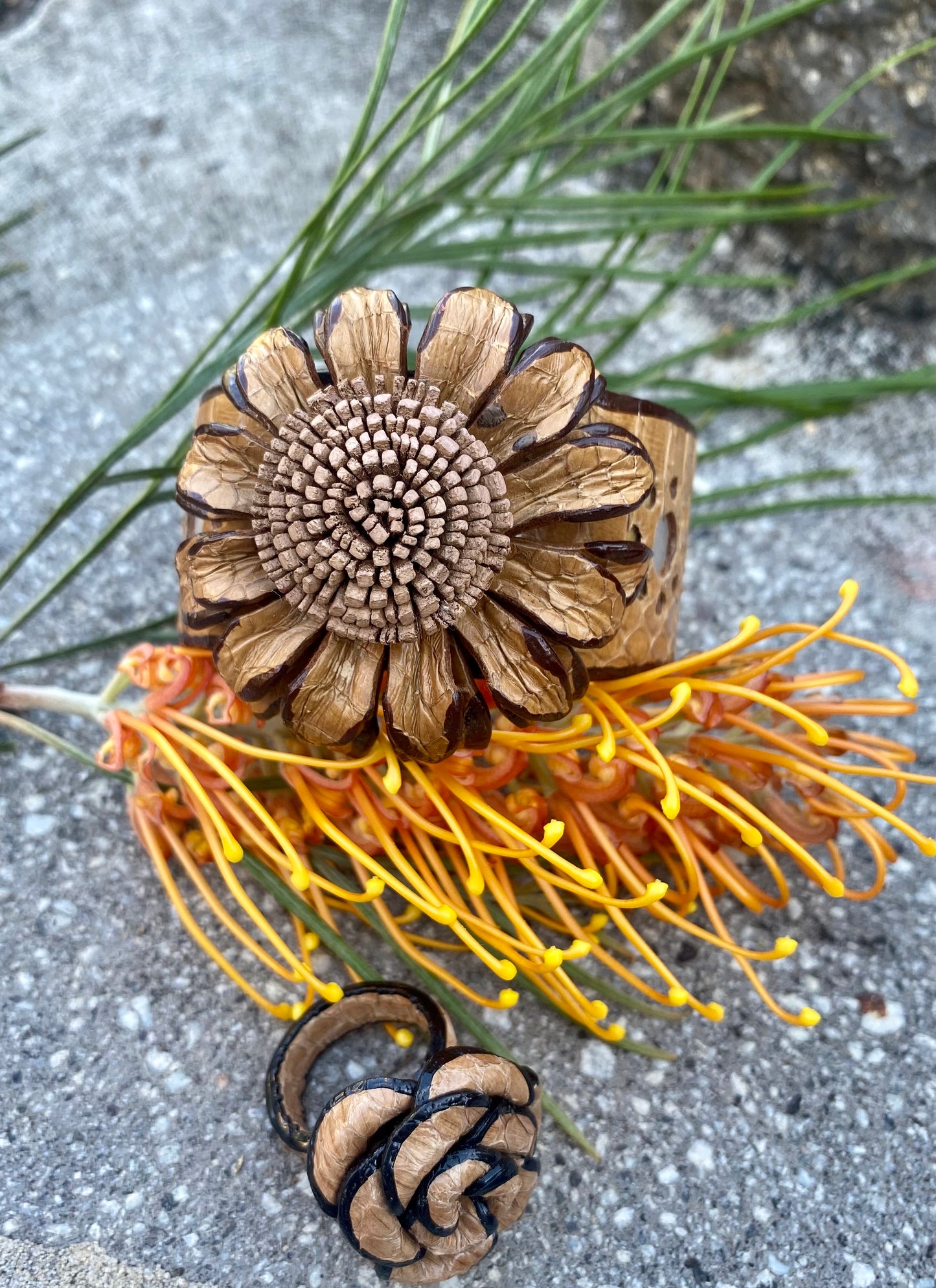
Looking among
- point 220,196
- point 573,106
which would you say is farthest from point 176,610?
point 573,106

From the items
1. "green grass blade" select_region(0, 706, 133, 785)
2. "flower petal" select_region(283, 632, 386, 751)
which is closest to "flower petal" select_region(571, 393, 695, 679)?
"flower petal" select_region(283, 632, 386, 751)

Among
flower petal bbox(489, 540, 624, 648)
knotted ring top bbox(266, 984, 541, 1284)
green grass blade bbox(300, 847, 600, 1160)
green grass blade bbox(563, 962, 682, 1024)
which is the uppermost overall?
flower petal bbox(489, 540, 624, 648)

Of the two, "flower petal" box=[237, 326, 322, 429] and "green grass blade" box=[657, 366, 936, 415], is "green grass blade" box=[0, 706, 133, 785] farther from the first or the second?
"green grass blade" box=[657, 366, 936, 415]

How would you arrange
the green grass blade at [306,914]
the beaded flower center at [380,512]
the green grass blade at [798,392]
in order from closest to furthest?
the beaded flower center at [380,512], the green grass blade at [306,914], the green grass blade at [798,392]

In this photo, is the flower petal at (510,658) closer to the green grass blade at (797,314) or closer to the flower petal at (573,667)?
the flower petal at (573,667)

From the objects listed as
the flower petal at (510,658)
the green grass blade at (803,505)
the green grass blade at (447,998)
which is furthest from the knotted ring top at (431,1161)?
the green grass blade at (803,505)

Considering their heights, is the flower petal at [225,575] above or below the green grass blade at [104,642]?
above
